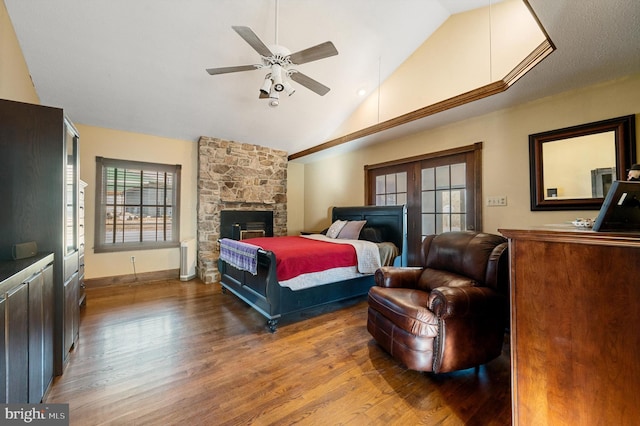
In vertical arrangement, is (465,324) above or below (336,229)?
below

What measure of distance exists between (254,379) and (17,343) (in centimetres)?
133

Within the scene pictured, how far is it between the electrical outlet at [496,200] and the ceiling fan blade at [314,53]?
2526mm

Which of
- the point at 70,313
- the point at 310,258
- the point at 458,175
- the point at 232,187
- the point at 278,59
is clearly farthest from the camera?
the point at 232,187

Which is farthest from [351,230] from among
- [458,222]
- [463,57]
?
[463,57]

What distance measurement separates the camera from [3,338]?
1.09 metres

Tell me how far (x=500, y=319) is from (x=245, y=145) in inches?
197

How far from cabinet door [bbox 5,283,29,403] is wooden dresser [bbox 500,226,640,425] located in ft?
7.81

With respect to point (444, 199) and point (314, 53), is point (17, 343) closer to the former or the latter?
Result: point (314, 53)

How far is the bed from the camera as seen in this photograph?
2625 millimetres

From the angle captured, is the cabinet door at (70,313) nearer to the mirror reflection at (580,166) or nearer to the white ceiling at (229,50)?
the white ceiling at (229,50)

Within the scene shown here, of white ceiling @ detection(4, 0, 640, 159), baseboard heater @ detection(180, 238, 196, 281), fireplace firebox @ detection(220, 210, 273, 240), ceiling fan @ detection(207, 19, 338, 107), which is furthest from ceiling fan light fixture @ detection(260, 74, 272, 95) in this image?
baseboard heater @ detection(180, 238, 196, 281)

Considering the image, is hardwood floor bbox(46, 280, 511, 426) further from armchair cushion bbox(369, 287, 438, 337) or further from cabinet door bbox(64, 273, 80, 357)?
armchair cushion bbox(369, 287, 438, 337)

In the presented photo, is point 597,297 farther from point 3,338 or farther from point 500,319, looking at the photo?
point 3,338

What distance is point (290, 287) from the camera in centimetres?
270
